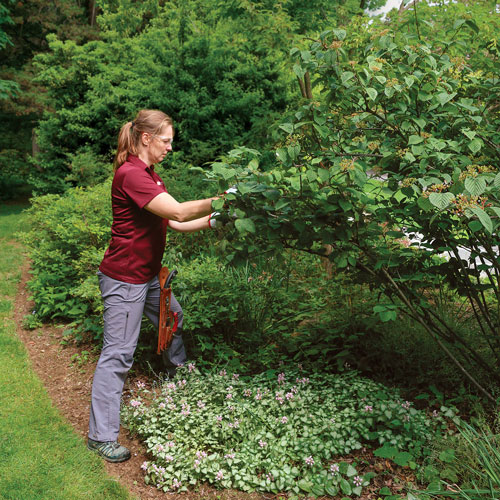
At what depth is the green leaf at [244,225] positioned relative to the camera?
2.54m

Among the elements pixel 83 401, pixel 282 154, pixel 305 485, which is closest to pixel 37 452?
pixel 83 401

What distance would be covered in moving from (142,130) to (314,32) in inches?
182

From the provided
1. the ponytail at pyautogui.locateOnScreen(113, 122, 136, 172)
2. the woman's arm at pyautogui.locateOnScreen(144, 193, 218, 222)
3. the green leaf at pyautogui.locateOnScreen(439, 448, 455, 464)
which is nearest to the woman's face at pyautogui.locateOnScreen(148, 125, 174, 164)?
the ponytail at pyautogui.locateOnScreen(113, 122, 136, 172)

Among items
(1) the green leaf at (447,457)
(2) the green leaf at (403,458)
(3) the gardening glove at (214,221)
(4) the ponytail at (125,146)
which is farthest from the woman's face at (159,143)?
(1) the green leaf at (447,457)

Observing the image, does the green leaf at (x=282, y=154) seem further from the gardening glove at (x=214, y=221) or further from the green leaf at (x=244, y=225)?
the gardening glove at (x=214, y=221)

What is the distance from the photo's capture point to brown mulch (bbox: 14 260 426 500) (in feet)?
9.20

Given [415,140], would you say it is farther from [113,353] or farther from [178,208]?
[113,353]

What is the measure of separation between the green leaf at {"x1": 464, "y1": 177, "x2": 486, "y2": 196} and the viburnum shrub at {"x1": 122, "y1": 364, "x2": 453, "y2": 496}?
61.2 inches

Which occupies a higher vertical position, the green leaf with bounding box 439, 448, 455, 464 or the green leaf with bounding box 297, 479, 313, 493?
the green leaf with bounding box 439, 448, 455, 464

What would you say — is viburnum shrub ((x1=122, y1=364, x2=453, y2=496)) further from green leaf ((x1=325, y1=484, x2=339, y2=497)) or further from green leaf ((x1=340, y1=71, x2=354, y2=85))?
green leaf ((x1=340, y1=71, x2=354, y2=85))

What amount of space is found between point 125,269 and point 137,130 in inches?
34.6

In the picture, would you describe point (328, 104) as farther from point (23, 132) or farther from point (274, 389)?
point (23, 132)

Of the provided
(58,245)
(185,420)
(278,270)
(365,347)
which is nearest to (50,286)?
(58,245)

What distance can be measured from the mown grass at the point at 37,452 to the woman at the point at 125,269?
178mm
